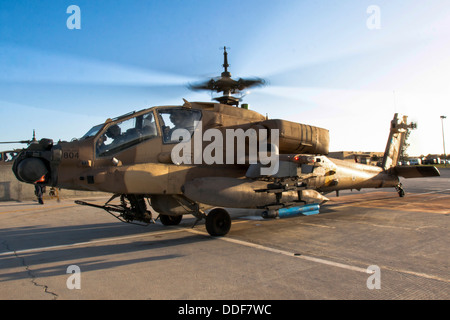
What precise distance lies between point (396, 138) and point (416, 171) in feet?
7.86

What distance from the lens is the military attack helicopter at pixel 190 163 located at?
6578mm

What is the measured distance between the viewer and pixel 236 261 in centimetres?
538

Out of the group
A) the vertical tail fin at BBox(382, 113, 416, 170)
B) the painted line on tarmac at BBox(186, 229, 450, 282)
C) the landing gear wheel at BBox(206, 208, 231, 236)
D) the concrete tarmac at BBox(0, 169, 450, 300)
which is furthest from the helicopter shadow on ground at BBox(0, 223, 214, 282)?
the vertical tail fin at BBox(382, 113, 416, 170)

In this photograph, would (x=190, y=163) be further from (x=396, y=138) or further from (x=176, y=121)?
(x=396, y=138)

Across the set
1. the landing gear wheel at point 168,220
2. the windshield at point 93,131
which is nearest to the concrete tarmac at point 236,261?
the landing gear wheel at point 168,220

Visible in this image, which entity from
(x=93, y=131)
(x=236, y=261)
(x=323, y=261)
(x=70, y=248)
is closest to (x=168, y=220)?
(x=70, y=248)

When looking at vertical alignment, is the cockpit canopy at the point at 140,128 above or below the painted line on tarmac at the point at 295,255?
above

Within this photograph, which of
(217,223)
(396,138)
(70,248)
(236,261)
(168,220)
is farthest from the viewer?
(396,138)

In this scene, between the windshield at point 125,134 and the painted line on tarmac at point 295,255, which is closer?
the painted line on tarmac at point 295,255

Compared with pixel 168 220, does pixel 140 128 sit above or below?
above

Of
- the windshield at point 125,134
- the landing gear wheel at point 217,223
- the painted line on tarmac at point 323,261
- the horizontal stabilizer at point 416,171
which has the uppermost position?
the windshield at point 125,134

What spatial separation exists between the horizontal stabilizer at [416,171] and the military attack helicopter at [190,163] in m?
6.09

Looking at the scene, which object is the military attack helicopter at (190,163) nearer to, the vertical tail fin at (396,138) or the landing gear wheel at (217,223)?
the landing gear wheel at (217,223)

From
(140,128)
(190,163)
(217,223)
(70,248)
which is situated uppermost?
(140,128)
